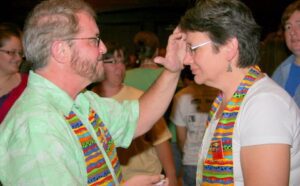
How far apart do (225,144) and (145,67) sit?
92.8 inches

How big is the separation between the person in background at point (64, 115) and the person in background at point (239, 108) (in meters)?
0.30

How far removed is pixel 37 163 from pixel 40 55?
55 cm

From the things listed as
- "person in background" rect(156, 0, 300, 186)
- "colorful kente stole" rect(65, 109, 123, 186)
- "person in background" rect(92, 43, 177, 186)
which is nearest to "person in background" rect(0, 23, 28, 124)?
"person in background" rect(92, 43, 177, 186)

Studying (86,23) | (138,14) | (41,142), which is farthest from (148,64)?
(138,14)

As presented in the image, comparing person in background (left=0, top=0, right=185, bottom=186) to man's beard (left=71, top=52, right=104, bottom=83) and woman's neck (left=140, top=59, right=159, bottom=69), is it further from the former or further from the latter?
woman's neck (left=140, top=59, right=159, bottom=69)

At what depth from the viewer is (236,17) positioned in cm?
173

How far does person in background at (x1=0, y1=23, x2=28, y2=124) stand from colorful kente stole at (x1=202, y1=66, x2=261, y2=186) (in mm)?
1765

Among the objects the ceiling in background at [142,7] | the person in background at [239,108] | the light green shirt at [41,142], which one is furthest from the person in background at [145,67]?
the ceiling in background at [142,7]

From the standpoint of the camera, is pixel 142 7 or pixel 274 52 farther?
pixel 142 7

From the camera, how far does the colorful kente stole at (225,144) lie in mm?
1654

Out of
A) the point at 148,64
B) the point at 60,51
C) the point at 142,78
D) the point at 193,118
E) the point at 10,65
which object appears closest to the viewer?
the point at 60,51

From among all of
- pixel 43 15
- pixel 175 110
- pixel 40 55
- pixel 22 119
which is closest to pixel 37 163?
pixel 22 119

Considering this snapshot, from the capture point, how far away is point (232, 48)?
175 centimetres

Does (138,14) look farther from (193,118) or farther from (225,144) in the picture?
(225,144)
